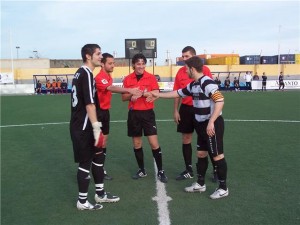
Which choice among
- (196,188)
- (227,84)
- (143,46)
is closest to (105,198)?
(196,188)

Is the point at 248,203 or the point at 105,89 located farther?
the point at 105,89

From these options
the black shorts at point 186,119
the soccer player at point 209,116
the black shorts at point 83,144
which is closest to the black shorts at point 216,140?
the soccer player at point 209,116

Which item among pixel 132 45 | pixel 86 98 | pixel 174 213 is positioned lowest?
pixel 174 213

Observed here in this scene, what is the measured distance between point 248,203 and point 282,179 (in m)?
1.34

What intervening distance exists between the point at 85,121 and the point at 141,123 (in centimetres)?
169

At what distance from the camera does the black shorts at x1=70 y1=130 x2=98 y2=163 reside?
4672 millimetres

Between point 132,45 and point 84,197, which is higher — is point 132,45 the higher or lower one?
the higher one

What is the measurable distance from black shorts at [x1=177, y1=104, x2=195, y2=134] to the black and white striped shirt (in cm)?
87

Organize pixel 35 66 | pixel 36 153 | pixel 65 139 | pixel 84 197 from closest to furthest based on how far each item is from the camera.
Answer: pixel 84 197, pixel 36 153, pixel 65 139, pixel 35 66

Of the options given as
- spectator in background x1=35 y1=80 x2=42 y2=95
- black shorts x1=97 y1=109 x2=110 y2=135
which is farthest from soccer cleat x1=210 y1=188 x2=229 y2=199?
spectator in background x1=35 y1=80 x2=42 y2=95

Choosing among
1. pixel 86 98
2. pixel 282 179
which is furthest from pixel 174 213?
pixel 282 179

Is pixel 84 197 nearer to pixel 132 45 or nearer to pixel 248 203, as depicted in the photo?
pixel 248 203

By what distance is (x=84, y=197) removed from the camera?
4.88 m

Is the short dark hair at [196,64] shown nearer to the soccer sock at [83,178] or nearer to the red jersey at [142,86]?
the red jersey at [142,86]
